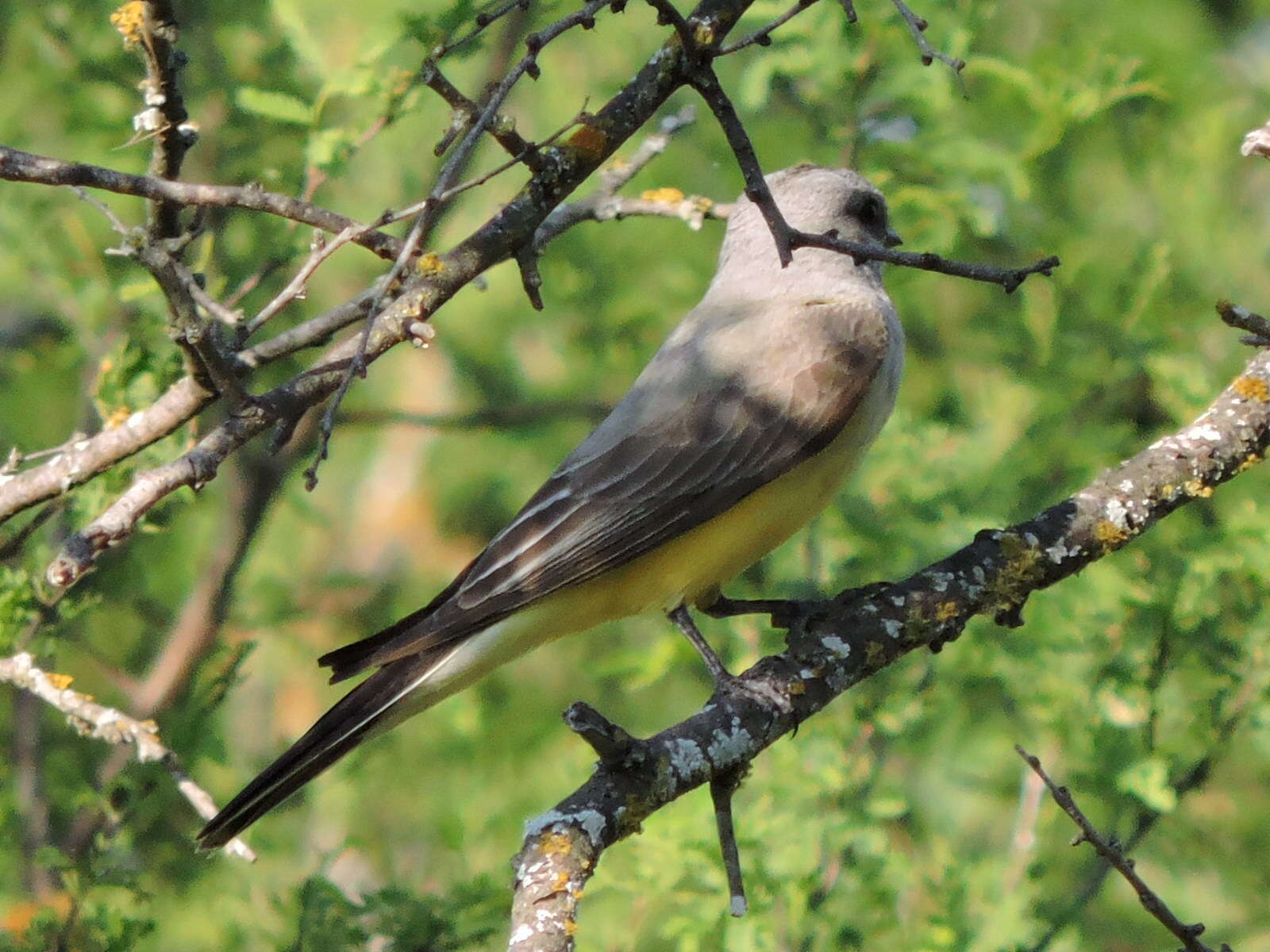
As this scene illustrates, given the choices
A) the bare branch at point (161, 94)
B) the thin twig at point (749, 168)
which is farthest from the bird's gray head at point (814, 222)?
the bare branch at point (161, 94)

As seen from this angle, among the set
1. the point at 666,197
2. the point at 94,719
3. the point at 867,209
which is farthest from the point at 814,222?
the point at 94,719

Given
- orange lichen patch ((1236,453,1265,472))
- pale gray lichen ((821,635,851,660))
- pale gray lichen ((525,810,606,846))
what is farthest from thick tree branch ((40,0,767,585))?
orange lichen patch ((1236,453,1265,472))

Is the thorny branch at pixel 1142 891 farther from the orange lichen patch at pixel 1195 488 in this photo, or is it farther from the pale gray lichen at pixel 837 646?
the orange lichen patch at pixel 1195 488

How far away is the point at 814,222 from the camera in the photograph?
555 centimetres

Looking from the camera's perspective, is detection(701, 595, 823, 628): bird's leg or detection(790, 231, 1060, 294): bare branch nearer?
detection(790, 231, 1060, 294): bare branch

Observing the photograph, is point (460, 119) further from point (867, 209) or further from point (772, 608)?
point (867, 209)

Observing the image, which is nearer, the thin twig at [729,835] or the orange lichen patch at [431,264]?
the thin twig at [729,835]

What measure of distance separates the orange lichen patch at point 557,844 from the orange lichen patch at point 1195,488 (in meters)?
2.20

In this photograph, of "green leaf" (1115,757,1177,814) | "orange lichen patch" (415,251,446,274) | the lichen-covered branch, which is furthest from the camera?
"green leaf" (1115,757,1177,814)

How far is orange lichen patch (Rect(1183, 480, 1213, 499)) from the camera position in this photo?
421 centimetres

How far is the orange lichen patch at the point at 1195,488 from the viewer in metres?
4.21

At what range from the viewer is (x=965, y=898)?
5016 mm

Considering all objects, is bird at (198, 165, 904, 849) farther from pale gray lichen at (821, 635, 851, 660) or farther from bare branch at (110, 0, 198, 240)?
bare branch at (110, 0, 198, 240)

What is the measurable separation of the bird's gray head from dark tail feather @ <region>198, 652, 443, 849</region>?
2.04 m
